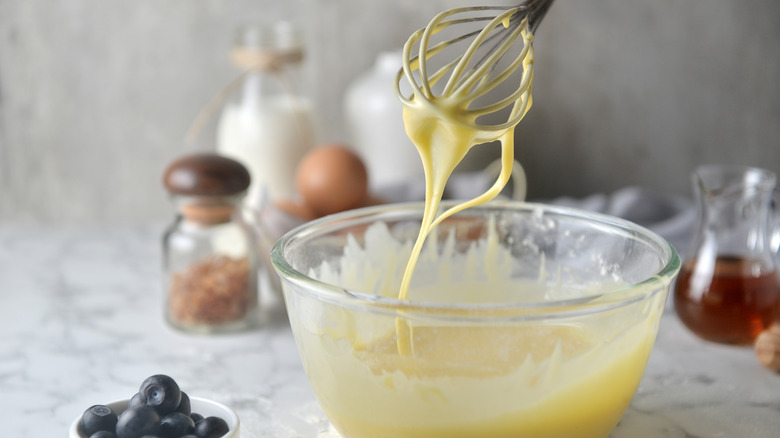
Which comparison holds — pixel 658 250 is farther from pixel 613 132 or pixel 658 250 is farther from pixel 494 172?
pixel 613 132

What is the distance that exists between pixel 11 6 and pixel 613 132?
1.16m

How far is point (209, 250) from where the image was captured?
A: 0.98 m

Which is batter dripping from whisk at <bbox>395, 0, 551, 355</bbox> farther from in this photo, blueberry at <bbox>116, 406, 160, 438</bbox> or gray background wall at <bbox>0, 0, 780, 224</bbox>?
gray background wall at <bbox>0, 0, 780, 224</bbox>

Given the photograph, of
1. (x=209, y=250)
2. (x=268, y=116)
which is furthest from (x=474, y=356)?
(x=268, y=116)

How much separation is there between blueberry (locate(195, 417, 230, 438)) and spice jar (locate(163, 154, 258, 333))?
34 cm

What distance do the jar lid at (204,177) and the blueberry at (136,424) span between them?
0.38 m

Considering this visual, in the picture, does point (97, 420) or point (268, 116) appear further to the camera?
point (268, 116)

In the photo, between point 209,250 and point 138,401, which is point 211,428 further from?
point 209,250

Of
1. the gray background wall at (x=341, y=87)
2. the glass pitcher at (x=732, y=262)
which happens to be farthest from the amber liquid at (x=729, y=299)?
the gray background wall at (x=341, y=87)

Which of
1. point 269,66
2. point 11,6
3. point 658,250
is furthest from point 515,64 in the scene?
point 11,6

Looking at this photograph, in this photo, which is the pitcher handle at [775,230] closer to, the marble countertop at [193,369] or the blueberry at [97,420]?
the marble countertop at [193,369]

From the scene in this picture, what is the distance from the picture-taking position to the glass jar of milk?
1.33 metres

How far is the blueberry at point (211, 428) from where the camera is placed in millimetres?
595

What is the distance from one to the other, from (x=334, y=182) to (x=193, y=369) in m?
0.38
